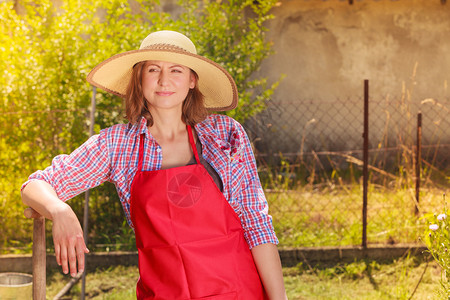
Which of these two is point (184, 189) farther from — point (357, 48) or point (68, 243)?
point (357, 48)

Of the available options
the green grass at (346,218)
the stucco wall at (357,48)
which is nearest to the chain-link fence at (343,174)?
the green grass at (346,218)

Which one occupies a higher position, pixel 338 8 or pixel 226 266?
pixel 338 8

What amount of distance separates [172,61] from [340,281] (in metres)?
2.99

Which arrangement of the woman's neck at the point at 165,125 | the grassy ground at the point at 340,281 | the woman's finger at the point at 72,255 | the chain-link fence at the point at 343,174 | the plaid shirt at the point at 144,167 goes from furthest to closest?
the chain-link fence at the point at 343,174, the grassy ground at the point at 340,281, the woman's neck at the point at 165,125, the plaid shirt at the point at 144,167, the woman's finger at the point at 72,255

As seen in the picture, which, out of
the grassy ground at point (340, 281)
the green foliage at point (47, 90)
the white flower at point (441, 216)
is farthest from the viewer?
the green foliage at point (47, 90)

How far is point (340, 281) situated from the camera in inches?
186

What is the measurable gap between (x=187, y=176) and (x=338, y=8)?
22.2ft

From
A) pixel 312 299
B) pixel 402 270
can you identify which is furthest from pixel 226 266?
pixel 402 270

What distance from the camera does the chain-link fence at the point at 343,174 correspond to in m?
5.46

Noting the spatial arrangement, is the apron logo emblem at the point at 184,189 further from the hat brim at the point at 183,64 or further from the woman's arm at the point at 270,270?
the hat brim at the point at 183,64

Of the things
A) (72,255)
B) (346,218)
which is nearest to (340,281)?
(346,218)

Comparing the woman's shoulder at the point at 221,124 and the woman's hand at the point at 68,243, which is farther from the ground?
the woman's shoulder at the point at 221,124

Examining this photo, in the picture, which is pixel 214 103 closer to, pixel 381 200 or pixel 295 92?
pixel 381 200

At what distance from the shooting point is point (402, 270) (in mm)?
4715
